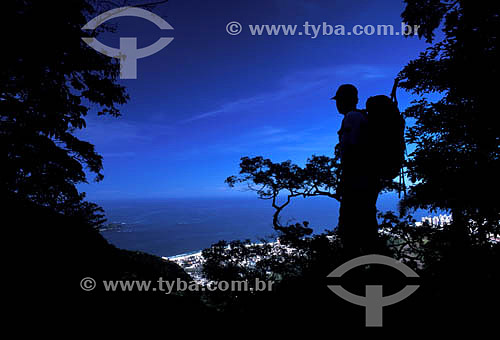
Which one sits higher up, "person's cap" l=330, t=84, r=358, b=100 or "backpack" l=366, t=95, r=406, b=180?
"person's cap" l=330, t=84, r=358, b=100

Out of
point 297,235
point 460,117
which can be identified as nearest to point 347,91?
point 460,117

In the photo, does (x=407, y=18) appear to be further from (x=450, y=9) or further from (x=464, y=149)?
(x=464, y=149)

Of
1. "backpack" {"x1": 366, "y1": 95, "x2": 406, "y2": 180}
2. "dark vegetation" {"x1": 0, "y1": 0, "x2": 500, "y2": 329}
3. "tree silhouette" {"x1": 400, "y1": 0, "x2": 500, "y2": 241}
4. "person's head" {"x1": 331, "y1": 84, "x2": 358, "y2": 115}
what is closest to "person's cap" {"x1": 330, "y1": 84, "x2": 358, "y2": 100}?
"person's head" {"x1": 331, "y1": 84, "x2": 358, "y2": 115}

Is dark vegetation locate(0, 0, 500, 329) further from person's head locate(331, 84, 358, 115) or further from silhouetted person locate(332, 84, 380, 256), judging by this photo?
person's head locate(331, 84, 358, 115)

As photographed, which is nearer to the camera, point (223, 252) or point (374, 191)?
point (374, 191)

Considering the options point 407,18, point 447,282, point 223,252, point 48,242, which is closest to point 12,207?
point 48,242

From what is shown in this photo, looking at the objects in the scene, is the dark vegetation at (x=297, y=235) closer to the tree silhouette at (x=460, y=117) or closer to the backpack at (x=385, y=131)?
the tree silhouette at (x=460, y=117)

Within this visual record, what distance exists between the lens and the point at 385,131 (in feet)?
8.13

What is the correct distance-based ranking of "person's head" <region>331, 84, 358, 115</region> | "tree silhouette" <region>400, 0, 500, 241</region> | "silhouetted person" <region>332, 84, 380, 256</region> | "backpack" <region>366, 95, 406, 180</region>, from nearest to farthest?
"backpack" <region>366, 95, 406, 180</region>, "silhouetted person" <region>332, 84, 380, 256</region>, "person's head" <region>331, 84, 358, 115</region>, "tree silhouette" <region>400, 0, 500, 241</region>

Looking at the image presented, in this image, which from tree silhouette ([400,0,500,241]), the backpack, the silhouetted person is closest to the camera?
the backpack

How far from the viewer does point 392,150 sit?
8.23ft

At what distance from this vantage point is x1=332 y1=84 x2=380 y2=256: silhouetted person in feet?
8.84

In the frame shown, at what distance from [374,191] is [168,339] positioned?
3.29 metres

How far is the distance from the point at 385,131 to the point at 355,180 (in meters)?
0.75
